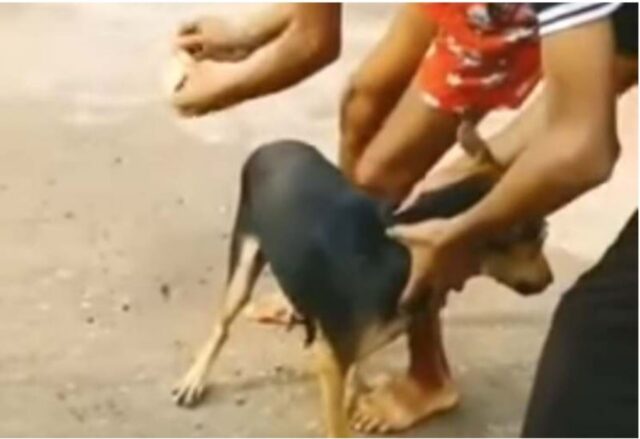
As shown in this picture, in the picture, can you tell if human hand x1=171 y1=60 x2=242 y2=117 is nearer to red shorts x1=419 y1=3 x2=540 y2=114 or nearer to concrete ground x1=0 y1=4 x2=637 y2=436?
red shorts x1=419 y1=3 x2=540 y2=114

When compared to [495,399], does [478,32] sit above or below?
above

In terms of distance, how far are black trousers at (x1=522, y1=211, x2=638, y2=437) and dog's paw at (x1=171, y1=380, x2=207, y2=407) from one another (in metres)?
1.22

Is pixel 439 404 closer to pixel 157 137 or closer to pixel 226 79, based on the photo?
pixel 226 79

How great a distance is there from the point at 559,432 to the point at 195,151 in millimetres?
2452

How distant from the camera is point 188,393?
346 centimetres

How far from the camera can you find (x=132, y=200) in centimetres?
432

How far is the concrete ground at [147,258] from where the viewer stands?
345cm

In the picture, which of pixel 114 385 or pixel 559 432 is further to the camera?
pixel 114 385

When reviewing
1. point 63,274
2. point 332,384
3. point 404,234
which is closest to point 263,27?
point 404,234

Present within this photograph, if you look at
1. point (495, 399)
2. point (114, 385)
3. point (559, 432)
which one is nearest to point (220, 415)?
point (114, 385)

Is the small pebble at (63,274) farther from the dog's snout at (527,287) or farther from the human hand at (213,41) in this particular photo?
the dog's snout at (527,287)

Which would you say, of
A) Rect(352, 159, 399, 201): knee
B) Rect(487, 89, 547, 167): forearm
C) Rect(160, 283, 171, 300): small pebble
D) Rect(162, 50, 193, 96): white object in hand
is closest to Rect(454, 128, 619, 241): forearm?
Rect(487, 89, 547, 167): forearm

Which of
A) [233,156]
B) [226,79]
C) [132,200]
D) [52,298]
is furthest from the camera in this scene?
[233,156]

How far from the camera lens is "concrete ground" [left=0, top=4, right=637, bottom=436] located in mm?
3451
